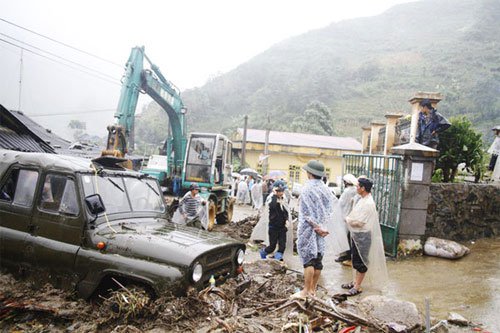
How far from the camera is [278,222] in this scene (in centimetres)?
720

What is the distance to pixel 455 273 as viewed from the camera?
619 cm

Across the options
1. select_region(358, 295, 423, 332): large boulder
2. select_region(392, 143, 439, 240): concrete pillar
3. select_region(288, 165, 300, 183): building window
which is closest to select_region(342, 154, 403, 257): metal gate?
select_region(392, 143, 439, 240): concrete pillar

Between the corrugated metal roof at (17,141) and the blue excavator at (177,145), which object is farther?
the corrugated metal roof at (17,141)

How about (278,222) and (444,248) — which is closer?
(444,248)

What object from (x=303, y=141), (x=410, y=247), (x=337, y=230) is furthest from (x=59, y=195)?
(x=303, y=141)

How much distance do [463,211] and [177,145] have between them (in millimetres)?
9044

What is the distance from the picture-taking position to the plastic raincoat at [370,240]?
210 inches

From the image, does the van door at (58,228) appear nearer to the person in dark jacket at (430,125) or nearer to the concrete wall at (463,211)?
the concrete wall at (463,211)

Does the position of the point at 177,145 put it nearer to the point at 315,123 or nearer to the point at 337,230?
the point at 337,230

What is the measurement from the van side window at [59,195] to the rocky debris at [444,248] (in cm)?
632

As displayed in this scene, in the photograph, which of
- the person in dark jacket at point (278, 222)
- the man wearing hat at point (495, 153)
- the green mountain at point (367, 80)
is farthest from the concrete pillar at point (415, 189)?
the green mountain at point (367, 80)

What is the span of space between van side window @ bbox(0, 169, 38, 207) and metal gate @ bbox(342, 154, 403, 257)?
6.19 meters

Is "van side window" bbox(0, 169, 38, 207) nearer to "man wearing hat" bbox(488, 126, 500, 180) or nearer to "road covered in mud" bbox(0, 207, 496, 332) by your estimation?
"road covered in mud" bbox(0, 207, 496, 332)

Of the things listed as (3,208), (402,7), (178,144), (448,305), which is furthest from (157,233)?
(402,7)
